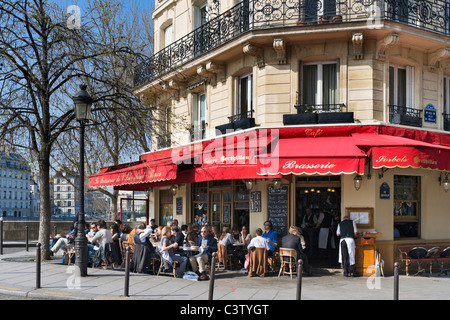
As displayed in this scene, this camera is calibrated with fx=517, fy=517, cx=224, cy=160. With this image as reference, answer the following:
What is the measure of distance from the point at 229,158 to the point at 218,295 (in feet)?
16.3

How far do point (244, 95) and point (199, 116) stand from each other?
9.50 feet

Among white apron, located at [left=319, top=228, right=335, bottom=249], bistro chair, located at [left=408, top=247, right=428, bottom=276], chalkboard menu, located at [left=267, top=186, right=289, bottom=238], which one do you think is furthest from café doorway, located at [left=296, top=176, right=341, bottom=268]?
bistro chair, located at [left=408, top=247, right=428, bottom=276]

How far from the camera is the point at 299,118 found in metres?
14.2

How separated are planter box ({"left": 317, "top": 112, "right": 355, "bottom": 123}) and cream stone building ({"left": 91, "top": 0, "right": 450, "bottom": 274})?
0.09ft

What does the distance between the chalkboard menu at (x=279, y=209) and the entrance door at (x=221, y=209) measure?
2.18 metres

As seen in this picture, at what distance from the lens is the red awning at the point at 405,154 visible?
40.2 feet

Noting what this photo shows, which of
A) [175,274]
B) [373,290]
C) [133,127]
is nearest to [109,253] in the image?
[175,274]

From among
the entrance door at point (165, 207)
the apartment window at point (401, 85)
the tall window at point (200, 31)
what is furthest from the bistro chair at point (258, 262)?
the entrance door at point (165, 207)

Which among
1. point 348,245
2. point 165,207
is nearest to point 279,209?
point 348,245

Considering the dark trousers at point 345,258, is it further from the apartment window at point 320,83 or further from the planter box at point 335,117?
the apartment window at point 320,83

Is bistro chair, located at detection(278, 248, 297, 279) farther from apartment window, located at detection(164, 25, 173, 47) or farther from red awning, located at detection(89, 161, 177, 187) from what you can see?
apartment window, located at detection(164, 25, 173, 47)

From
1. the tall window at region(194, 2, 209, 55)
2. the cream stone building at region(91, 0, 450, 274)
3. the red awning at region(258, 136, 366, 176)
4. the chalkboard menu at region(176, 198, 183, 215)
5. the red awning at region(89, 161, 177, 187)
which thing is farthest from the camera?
the chalkboard menu at region(176, 198, 183, 215)

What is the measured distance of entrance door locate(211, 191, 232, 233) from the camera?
1673 centimetres

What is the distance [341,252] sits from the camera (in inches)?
517
